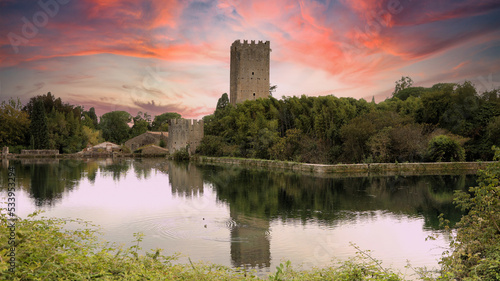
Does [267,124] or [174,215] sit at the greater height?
[267,124]

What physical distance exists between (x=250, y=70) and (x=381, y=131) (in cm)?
2442

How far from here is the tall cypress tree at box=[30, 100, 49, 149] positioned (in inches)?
1702

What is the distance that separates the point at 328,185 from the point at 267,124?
18.0 m

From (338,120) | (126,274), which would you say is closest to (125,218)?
(126,274)

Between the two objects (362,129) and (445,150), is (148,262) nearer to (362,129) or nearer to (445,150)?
(362,129)

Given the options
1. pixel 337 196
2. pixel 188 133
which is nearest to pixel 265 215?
pixel 337 196

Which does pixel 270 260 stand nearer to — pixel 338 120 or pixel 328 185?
pixel 328 185

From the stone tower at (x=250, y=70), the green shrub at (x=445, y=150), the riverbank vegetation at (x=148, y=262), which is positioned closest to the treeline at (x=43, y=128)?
the stone tower at (x=250, y=70)

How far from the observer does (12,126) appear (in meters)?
44.9

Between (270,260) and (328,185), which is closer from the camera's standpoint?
(270,260)

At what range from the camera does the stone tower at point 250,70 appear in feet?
152

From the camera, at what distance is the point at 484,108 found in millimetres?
25797

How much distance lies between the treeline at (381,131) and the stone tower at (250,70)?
473 inches

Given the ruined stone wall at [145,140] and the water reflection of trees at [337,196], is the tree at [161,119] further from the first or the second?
the water reflection of trees at [337,196]
